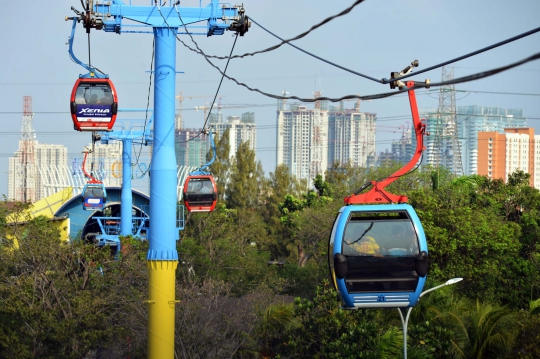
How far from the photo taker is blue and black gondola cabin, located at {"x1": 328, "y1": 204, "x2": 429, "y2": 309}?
33.8 feet

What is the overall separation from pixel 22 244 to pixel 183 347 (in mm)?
6436

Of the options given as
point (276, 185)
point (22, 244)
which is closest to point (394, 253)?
point (22, 244)

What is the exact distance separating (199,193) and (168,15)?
428 inches

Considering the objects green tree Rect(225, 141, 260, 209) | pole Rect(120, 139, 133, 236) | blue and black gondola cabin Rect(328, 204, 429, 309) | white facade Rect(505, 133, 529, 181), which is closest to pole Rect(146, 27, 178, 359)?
blue and black gondola cabin Rect(328, 204, 429, 309)

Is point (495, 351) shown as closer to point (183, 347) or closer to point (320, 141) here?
point (183, 347)

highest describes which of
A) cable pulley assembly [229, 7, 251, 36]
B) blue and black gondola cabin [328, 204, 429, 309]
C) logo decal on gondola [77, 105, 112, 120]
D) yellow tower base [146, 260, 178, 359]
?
cable pulley assembly [229, 7, 251, 36]

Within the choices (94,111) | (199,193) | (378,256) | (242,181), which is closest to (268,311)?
(199,193)

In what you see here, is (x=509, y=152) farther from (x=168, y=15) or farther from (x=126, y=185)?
(x=168, y=15)

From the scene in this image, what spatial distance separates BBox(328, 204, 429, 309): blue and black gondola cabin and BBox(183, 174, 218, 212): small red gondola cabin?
12.6 m

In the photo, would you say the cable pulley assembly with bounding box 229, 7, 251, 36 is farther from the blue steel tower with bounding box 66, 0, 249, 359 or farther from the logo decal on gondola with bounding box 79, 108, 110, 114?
the logo decal on gondola with bounding box 79, 108, 110, 114

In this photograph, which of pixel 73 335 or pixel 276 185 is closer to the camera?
pixel 73 335

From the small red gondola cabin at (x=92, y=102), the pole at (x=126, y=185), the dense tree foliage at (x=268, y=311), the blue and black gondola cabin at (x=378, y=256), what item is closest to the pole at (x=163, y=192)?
the small red gondola cabin at (x=92, y=102)

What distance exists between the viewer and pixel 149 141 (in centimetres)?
3284

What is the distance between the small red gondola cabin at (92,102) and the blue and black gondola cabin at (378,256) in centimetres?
582
